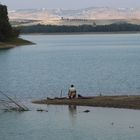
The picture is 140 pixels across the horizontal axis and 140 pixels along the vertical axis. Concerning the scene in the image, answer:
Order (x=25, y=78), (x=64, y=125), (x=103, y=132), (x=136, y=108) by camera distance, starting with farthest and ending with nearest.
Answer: (x=25, y=78) < (x=136, y=108) < (x=64, y=125) < (x=103, y=132)

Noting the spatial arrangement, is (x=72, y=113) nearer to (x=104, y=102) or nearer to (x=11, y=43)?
(x=104, y=102)

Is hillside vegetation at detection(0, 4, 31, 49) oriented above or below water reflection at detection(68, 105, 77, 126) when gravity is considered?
below

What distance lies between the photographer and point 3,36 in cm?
15588

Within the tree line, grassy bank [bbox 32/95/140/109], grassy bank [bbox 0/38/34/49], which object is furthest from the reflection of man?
the tree line

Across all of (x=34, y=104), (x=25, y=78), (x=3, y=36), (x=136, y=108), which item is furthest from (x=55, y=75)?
(x=3, y=36)

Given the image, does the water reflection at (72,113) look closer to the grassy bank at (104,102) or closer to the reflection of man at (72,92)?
the grassy bank at (104,102)

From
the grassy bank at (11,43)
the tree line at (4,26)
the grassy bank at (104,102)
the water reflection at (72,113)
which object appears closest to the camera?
the water reflection at (72,113)

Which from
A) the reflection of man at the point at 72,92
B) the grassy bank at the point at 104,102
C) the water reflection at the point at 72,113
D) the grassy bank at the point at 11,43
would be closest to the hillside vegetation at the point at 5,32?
the grassy bank at the point at 11,43

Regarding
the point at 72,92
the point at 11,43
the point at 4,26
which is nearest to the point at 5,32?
the point at 4,26

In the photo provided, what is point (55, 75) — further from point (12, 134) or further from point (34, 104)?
point (12, 134)

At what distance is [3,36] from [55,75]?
86.5m

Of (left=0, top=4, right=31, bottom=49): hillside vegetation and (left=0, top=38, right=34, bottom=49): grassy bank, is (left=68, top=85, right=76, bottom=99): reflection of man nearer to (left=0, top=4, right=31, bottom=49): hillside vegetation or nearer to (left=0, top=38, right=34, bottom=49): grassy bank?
(left=0, top=38, right=34, bottom=49): grassy bank

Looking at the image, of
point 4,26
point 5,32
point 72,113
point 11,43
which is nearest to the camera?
point 72,113

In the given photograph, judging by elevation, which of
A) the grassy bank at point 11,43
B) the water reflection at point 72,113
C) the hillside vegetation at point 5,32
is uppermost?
the water reflection at point 72,113
